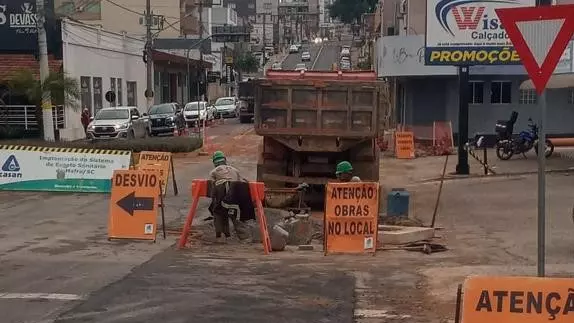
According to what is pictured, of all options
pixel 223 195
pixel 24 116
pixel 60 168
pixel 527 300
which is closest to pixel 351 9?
pixel 24 116

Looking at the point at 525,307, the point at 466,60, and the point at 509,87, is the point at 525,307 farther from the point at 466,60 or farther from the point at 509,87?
the point at 509,87

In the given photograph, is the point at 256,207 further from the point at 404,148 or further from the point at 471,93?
the point at 471,93

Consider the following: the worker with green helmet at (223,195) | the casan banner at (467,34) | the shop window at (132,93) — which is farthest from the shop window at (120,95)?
the worker with green helmet at (223,195)

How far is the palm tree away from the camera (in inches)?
1362

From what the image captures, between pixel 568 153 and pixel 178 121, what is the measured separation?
24628mm

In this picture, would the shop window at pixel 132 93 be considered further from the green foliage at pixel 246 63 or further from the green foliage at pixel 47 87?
the green foliage at pixel 246 63

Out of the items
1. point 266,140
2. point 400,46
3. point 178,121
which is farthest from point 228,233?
point 178,121

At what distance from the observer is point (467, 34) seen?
24.3 metres

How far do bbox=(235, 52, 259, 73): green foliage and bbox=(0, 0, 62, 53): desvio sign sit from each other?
7489 cm

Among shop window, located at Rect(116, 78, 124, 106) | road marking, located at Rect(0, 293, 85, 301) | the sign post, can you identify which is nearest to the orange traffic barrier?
road marking, located at Rect(0, 293, 85, 301)

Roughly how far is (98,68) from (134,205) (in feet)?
124

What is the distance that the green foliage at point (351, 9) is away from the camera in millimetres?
121500

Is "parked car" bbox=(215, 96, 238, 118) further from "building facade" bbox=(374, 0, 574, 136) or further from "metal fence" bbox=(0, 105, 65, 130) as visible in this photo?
"building facade" bbox=(374, 0, 574, 136)

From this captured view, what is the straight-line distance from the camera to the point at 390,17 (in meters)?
62.8
